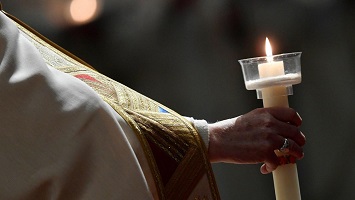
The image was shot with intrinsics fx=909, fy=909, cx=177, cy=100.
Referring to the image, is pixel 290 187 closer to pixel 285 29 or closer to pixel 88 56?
pixel 285 29

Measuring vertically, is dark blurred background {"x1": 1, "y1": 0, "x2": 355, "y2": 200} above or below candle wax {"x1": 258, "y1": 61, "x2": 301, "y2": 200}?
below

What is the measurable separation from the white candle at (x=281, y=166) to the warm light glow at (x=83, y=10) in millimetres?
2455

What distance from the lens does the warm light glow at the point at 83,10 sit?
12.1 feet

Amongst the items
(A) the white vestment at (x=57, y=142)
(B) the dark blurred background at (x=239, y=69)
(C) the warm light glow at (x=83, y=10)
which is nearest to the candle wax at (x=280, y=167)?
(A) the white vestment at (x=57, y=142)

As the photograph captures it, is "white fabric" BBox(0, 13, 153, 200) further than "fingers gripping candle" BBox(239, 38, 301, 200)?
No

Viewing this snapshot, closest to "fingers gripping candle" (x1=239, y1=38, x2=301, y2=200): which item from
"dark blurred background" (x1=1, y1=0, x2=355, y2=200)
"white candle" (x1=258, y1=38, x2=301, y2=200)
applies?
"white candle" (x1=258, y1=38, x2=301, y2=200)

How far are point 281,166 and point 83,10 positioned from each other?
8.38 ft

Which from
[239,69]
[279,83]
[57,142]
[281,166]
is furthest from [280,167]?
[239,69]

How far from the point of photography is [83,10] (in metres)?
3.73

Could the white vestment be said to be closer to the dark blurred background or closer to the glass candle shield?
the glass candle shield

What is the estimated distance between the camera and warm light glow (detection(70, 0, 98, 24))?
367cm

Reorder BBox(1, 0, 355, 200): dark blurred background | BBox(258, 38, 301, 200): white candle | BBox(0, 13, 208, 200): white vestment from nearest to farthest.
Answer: BBox(0, 13, 208, 200): white vestment, BBox(258, 38, 301, 200): white candle, BBox(1, 0, 355, 200): dark blurred background

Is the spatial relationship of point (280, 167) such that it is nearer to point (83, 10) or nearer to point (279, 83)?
point (279, 83)

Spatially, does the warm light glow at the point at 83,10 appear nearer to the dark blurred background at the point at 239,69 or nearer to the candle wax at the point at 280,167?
the dark blurred background at the point at 239,69
